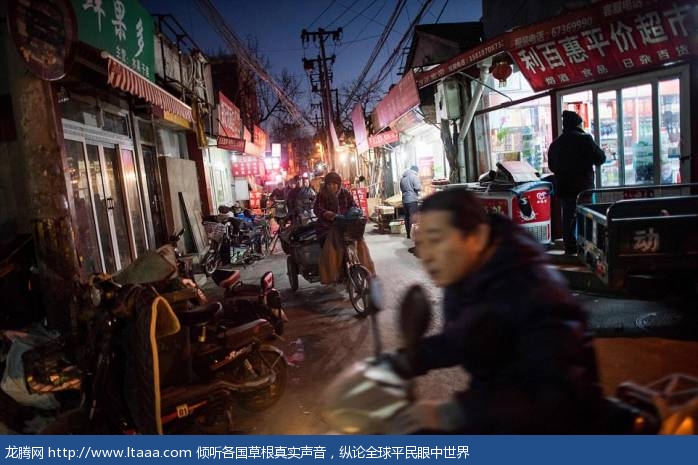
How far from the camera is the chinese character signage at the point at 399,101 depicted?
11.6 m

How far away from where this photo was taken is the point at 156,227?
11.3m

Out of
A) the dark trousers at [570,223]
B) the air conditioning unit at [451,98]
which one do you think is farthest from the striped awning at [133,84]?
the air conditioning unit at [451,98]

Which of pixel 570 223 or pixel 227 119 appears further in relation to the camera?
pixel 227 119

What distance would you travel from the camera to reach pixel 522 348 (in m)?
1.46

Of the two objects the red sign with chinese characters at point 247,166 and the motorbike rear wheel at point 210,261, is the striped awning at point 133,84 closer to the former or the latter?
the motorbike rear wheel at point 210,261

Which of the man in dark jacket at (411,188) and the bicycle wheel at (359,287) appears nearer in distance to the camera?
the bicycle wheel at (359,287)

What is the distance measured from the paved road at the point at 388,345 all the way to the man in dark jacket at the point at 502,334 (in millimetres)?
2313

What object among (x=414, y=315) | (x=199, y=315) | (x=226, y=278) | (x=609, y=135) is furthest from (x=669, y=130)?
(x=414, y=315)

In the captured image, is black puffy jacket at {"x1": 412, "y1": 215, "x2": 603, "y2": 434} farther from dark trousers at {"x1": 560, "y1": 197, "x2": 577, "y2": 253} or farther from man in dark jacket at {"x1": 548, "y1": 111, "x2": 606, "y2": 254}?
dark trousers at {"x1": 560, "y1": 197, "x2": 577, "y2": 253}

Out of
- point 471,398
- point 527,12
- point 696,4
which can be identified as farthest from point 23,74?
point 527,12

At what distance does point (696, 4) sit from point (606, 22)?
104 centimetres

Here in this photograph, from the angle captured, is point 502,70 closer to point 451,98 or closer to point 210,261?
point 451,98

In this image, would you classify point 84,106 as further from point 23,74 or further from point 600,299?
point 600,299

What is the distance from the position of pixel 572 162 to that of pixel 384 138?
454 inches
